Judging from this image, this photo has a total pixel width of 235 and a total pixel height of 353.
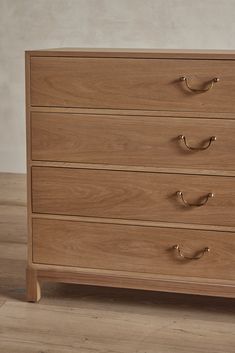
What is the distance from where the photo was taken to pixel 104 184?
201cm

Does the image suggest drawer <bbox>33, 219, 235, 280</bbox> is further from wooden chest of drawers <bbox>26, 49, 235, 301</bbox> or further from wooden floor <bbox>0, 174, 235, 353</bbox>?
wooden floor <bbox>0, 174, 235, 353</bbox>

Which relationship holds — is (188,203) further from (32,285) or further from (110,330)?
(32,285)

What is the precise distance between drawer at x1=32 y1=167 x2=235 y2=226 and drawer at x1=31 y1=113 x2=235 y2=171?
0.12 ft

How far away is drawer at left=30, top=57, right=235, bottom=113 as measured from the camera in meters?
1.90

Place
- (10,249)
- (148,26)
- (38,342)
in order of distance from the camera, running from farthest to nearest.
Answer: (148,26) < (10,249) < (38,342)

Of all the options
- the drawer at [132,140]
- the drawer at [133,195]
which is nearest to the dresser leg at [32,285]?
the drawer at [133,195]

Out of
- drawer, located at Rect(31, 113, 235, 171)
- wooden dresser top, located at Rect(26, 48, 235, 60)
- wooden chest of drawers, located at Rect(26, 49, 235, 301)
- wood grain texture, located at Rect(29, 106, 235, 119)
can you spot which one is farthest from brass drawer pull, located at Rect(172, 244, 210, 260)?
wooden dresser top, located at Rect(26, 48, 235, 60)

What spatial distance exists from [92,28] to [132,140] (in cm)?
172

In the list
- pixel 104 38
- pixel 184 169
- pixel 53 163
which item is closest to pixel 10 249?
pixel 53 163

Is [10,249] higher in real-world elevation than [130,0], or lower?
lower

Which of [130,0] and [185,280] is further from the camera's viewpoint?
[130,0]

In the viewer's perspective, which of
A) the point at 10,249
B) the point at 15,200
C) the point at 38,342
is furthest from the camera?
the point at 15,200

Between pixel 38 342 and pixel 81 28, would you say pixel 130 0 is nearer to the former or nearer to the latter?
pixel 81 28

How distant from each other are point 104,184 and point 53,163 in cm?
16
